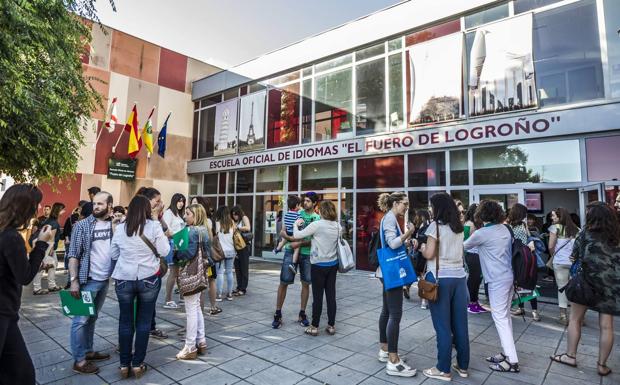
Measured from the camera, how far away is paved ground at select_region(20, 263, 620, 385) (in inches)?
132

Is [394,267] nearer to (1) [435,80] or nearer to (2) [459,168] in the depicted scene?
(2) [459,168]

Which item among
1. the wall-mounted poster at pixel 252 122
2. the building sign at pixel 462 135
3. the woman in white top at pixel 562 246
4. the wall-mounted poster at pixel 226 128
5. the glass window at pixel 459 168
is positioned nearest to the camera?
the woman in white top at pixel 562 246

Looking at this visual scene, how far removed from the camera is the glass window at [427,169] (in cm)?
909

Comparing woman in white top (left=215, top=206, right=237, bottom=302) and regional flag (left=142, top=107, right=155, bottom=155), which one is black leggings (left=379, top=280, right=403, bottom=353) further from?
regional flag (left=142, top=107, right=155, bottom=155)

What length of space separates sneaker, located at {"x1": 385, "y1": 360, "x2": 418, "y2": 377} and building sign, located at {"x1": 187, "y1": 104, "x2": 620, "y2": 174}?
6734 mm

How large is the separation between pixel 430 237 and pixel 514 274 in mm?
1172

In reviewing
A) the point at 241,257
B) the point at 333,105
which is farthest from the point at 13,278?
the point at 333,105

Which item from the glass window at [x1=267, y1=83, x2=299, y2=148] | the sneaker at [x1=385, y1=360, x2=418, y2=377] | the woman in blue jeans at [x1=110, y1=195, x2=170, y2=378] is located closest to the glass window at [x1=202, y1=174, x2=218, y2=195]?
the glass window at [x1=267, y1=83, x2=299, y2=148]

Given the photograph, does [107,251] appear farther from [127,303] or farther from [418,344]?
[418,344]

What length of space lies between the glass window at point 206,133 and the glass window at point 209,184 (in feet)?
3.47

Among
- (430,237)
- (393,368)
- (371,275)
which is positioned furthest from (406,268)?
(371,275)

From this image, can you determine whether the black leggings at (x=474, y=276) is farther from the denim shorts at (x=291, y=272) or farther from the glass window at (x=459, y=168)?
the denim shorts at (x=291, y=272)

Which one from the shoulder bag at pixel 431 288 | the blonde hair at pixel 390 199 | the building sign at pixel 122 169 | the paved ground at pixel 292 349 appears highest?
the building sign at pixel 122 169

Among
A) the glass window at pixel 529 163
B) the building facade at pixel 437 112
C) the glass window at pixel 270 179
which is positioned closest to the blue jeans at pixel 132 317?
the building facade at pixel 437 112
